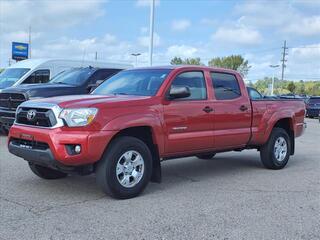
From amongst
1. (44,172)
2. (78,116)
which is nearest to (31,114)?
(78,116)

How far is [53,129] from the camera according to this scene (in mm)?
5867

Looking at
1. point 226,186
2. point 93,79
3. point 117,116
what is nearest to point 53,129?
point 117,116

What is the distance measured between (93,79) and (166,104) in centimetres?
666

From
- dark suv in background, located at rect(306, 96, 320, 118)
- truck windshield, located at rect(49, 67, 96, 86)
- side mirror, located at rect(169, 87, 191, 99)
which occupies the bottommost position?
dark suv in background, located at rect(306, 96, 320, 118)

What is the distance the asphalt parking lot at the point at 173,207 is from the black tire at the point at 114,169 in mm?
122

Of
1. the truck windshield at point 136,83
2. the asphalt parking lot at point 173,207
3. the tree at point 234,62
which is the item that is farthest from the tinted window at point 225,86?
the tree at point 234,62

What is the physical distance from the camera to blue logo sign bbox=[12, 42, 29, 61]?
60.5 m

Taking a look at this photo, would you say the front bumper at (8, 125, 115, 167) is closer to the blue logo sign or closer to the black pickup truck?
the black pickup truck

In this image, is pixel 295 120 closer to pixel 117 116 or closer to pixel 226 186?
pixel 226 186

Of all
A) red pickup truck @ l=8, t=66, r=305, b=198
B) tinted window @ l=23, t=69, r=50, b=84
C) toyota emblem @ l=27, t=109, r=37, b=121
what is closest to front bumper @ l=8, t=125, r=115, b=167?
red pickup truck @ l=8, t=66, r=305, b=198

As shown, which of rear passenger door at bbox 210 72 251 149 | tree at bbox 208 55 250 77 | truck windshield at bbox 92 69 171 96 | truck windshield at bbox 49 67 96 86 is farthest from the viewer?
tree at bbox 208 55 250 77

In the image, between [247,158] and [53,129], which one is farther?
[247,158]

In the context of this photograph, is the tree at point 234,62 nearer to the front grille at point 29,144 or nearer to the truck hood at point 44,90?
the truck hood at point 44,90

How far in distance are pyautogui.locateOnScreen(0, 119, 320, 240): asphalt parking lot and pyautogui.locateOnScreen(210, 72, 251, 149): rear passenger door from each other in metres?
0.67
